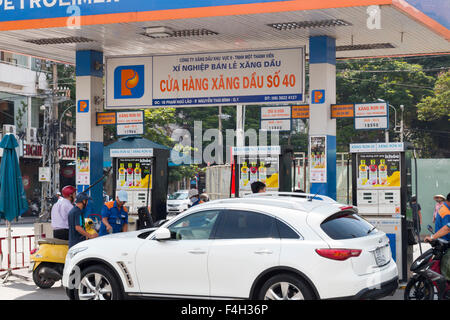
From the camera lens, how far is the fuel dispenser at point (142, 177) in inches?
566

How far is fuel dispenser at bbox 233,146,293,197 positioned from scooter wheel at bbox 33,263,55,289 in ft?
13.7

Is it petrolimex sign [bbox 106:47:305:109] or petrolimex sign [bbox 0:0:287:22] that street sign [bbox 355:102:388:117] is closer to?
petrolimex sign [bbox 106:47:305:109]

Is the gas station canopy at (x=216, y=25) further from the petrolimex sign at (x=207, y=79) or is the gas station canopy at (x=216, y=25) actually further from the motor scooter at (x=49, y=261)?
the motor scooter at (x=49, y=261)

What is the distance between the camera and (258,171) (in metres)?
14.6

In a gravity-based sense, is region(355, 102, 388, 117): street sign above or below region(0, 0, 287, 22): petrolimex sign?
below

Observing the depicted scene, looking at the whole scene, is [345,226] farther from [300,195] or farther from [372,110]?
[372,110]

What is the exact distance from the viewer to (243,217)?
918 cm

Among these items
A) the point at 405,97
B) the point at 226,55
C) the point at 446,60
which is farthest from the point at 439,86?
the point at 226,55

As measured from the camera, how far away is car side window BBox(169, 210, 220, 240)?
934 centimetres

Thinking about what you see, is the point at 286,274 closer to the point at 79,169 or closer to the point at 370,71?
the point at 79,169

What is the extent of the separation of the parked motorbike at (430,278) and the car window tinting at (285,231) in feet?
6.68

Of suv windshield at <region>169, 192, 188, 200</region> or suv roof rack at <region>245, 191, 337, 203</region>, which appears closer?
suv roof rack at <region>245, 191, 337, 203</region>

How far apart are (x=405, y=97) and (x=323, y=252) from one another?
131 ft

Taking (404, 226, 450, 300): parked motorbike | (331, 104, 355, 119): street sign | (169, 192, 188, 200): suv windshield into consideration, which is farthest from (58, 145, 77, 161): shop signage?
(404, 226, 450, 300): parked motorbike
